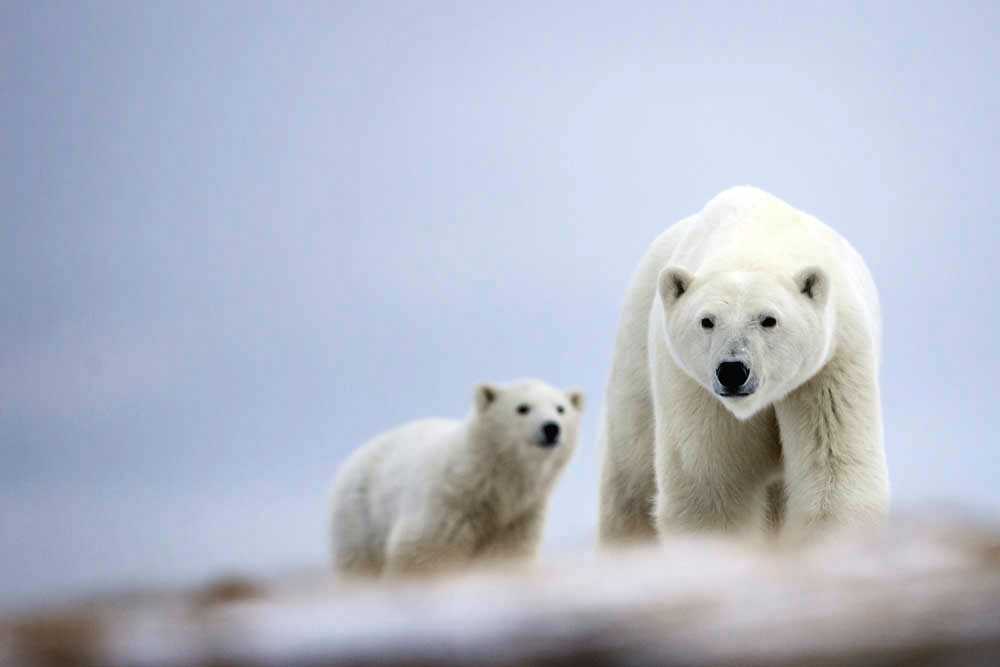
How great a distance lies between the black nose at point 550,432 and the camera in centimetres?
677

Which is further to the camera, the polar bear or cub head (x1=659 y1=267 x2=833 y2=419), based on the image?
the polar bear

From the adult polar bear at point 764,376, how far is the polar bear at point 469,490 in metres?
2.19

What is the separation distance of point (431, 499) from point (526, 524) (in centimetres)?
69

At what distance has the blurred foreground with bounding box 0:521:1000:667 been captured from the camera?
1.82 ft

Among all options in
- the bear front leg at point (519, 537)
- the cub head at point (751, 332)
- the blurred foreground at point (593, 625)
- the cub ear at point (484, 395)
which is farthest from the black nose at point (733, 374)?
the bear front leg at point (519, 537)

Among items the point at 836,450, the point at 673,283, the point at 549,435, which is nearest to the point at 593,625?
the point at 673,283

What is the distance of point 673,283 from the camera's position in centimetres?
395

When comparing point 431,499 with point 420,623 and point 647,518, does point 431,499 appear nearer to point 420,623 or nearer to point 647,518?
point 647,518

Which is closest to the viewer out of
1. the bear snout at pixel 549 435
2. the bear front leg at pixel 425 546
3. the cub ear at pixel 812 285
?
the cub ear at pixel 812 285

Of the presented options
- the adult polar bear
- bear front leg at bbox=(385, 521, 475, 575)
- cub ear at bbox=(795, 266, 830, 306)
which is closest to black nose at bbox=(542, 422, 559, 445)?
bear front leg at bbox=(385, 521, 475, 575)

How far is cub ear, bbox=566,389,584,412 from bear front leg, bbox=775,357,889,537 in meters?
3.01

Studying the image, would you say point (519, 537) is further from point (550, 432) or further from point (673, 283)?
point (673, 283)

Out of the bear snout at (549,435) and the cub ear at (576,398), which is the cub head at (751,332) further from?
the cub ear at (576,398)

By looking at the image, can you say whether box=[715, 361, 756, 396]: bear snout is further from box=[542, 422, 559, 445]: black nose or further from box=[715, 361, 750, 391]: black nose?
box=[542, 422, 559, 445]: black nose
